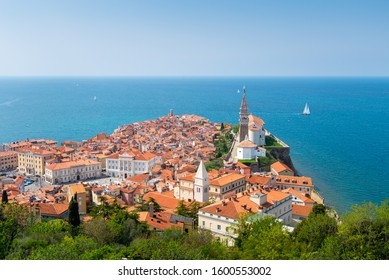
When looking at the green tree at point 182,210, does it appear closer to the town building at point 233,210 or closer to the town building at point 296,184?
the town building at point 233,210

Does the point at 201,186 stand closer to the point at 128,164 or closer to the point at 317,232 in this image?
the point at 317,232

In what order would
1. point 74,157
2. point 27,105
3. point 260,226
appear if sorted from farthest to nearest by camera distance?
point 27,105 → point 74,157 → point 260,226

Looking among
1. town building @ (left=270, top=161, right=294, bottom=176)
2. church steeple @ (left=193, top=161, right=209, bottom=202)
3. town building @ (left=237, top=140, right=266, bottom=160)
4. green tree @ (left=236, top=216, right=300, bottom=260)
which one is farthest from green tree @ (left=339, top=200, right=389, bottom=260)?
town building @ (left=237, top=140, right=266, bottom=160)

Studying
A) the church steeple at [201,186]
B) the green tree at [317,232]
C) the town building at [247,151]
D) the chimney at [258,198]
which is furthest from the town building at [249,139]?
the green tree at [317,232]

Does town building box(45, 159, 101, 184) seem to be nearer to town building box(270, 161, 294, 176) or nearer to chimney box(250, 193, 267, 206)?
A: town building box(270, 161, 294, 176)

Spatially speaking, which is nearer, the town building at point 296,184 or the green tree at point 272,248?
the green tree at point 272,248
